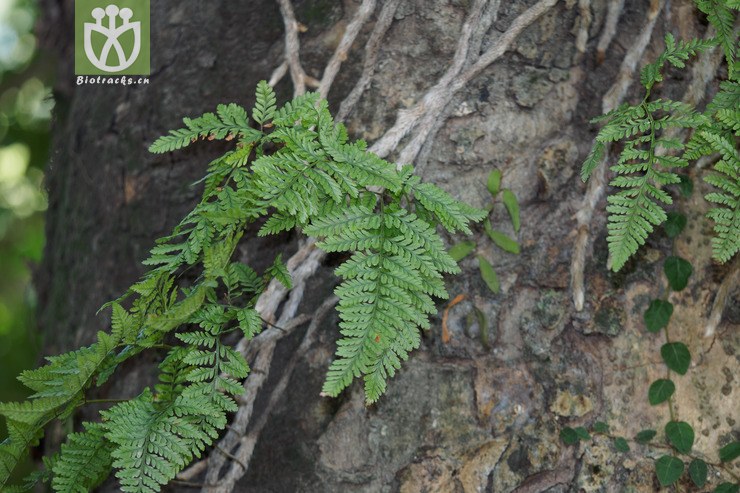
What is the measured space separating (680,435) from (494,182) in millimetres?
734

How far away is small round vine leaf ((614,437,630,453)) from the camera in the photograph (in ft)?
5.27

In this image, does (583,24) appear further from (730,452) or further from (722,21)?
(730,452)

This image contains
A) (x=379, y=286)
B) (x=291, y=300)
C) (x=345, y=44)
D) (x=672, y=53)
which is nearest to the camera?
(x=379, y=286)

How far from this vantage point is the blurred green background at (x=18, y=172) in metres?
4.30

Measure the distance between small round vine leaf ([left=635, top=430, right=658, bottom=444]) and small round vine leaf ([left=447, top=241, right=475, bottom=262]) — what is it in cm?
58

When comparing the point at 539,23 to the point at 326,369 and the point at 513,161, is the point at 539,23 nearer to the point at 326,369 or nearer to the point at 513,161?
the point at 513,161

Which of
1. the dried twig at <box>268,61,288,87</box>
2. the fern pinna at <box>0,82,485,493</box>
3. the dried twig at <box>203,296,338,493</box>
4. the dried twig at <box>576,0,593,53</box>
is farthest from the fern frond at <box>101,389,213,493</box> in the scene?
the dried twig at <box>576,0,593,53</box>

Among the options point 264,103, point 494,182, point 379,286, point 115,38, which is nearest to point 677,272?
point 494,182

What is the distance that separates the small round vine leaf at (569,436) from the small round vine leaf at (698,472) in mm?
268

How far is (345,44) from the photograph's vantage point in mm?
1895

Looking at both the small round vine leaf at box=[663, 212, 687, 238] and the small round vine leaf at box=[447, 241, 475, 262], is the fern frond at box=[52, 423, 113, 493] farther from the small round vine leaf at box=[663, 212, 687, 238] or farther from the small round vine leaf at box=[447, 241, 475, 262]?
the small round vine leaf at box=[663, 212, 687, 238]

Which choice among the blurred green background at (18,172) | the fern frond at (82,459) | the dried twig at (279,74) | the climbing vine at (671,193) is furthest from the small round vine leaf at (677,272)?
the blurred green background at (18,172)

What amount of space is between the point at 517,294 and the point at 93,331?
135 cm

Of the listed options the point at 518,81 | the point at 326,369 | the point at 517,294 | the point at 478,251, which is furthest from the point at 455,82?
the point at 326,369
